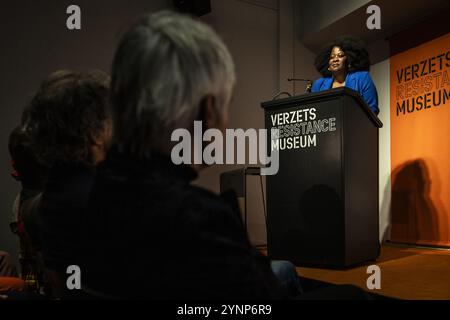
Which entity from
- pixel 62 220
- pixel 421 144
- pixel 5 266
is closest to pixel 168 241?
pixel 62 220

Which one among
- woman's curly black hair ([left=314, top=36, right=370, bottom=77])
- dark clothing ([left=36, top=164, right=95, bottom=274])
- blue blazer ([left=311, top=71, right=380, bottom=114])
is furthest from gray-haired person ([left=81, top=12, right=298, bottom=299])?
woman's curly black hair ([left=314, top=36, right=370, bottom=77])

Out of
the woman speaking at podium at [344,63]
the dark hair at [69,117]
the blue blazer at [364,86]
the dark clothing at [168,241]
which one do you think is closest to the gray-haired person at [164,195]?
the dark clothing at [168,241]

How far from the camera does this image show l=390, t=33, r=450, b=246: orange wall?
401 centimetres

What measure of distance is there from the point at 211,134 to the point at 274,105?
1981mm

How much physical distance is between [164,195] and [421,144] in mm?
4223

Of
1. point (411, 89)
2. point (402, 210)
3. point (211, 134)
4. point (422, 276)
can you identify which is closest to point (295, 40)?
point (411, 89)

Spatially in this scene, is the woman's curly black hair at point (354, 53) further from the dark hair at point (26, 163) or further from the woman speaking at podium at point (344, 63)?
the dark hair at point (26, 163)

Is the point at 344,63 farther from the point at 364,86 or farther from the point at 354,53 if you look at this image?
the point at 364,86

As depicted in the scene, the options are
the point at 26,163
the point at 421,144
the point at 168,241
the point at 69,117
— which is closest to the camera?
the point at 168,241

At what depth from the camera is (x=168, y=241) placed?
→ 55cm

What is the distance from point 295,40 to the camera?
5348 millimetres

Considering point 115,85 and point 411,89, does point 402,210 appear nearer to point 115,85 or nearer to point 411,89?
point 411,89

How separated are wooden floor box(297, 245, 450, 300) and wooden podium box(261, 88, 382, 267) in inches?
4.7
